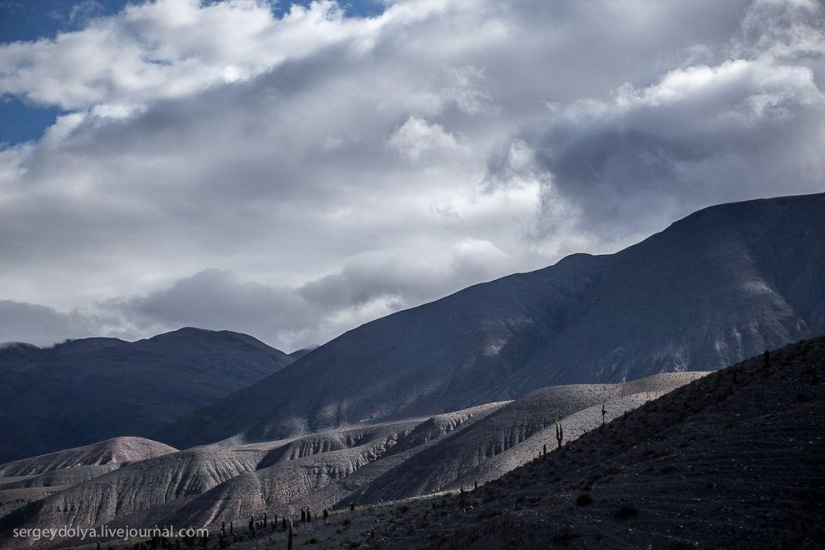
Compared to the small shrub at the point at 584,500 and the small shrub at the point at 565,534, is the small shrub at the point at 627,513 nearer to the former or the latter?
the small shrub at the point at 565,534

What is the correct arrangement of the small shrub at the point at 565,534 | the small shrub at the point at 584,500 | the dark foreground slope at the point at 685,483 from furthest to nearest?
the small shrub at the point at 584,500, the small shrub at the point at 565,534, the dark foreground slope at the point at 685,483

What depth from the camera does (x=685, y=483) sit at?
40031 mm

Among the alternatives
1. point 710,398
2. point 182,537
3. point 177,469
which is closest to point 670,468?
point 710,398

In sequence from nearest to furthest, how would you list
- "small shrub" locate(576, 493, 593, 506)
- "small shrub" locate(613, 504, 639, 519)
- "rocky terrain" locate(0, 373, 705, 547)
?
"small shrub" locate(613, 504, 639, 519), "small shrub" locate(576, 493, 593, 506), "rocky terrain" locate(0, 373, 705, 547)

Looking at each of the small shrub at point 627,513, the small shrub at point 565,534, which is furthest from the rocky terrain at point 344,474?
the small shrub at point 565,534

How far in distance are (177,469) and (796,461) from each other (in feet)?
571

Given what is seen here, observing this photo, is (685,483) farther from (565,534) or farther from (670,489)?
(565,534)

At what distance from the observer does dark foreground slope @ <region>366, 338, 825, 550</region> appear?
34.7 metres

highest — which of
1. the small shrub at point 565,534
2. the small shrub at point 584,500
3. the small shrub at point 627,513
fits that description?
the small shrub at point 584,500

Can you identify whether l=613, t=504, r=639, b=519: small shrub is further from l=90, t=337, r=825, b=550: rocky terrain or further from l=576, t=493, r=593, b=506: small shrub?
l=576, t=493, r=593, b=506: small shrub

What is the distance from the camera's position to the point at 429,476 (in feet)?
417

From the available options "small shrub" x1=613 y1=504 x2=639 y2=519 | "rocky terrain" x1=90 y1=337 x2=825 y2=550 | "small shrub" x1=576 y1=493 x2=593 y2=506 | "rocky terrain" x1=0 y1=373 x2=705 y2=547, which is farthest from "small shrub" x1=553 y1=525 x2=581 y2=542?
"rocky terrain" x1=0 y1=373 x2=705 y2=547

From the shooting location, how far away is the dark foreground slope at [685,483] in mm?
34719

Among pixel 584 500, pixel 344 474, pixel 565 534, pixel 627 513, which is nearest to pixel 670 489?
pixel 627 513
